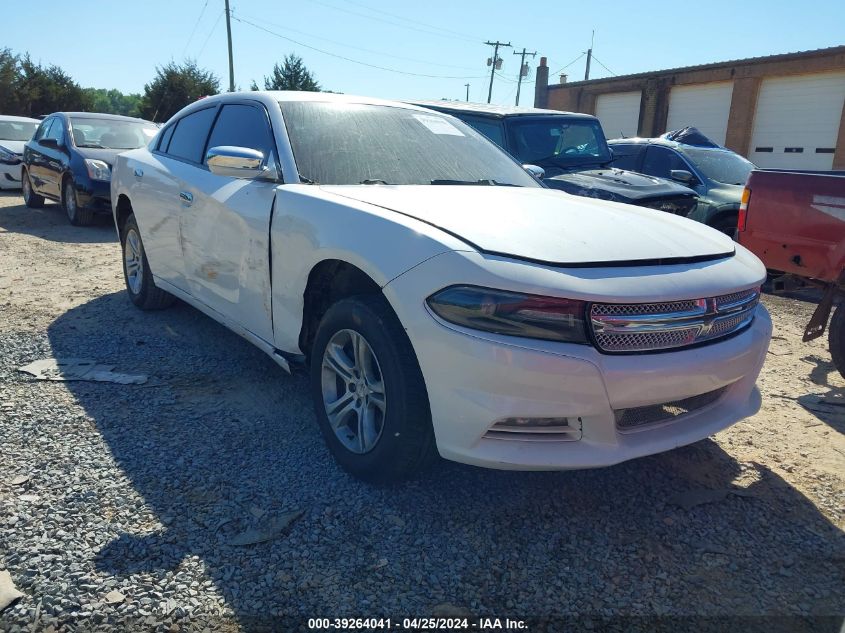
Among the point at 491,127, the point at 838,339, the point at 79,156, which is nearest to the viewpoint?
the point at 838,339

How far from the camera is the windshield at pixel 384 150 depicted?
3386 mm

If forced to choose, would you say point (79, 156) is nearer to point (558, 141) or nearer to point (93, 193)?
point (93, 193)

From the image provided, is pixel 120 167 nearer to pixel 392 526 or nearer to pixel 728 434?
pixel 392 526

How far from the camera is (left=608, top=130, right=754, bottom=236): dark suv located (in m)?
8.03

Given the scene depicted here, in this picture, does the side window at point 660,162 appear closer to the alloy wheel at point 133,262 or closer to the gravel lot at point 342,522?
the gravel lot at point 342,522

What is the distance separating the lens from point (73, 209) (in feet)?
31.9

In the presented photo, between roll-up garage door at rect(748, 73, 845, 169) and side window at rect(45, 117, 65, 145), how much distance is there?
20185mm

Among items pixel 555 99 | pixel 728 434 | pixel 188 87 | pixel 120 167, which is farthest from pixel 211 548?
pixel 188 87

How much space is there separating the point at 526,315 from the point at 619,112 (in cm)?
2800

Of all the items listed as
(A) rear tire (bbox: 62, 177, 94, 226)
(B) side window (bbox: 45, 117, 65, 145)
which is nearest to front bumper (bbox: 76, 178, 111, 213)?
(A) rear tire (bbox: 62, 177, 94, 226)

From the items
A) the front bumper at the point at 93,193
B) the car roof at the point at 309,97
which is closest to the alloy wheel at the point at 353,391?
the car roof at the point at 309,97

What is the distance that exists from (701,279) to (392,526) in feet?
4.96

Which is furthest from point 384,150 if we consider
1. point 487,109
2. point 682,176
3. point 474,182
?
point 682,176

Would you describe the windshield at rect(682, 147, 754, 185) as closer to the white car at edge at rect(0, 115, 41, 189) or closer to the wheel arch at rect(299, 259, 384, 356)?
the wheel arch at rect(299, 259, 384, 356)
